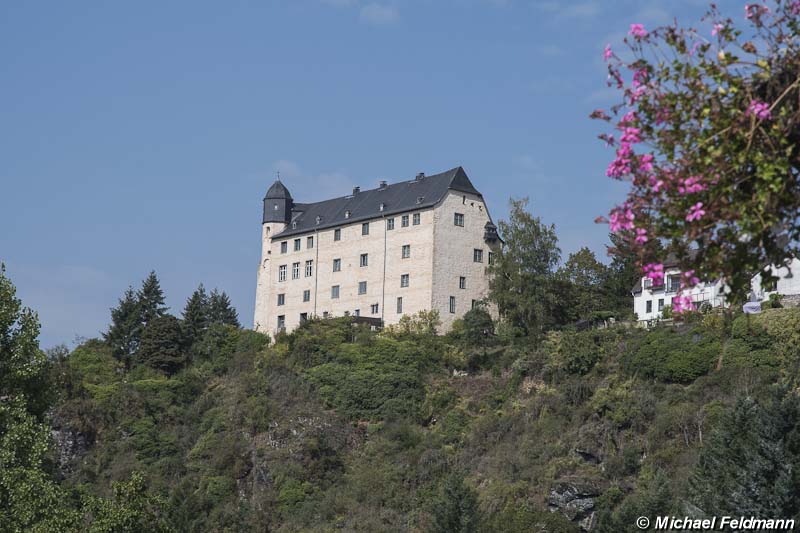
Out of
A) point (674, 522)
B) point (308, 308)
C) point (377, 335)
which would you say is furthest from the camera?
point (308, 308)

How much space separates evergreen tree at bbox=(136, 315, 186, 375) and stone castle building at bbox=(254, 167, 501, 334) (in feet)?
20.1

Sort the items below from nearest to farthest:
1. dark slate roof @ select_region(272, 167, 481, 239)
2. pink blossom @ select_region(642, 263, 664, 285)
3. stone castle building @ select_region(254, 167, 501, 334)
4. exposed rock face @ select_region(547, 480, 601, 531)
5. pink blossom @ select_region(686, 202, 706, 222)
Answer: pink blossom @ select_region(686, 202, 706, 222) → pink blossom @ select_region(642, 263, 664, 285) → exposed rock face @ select_region(547, 480, 601, 531) → stone castle building @ select_region(254, 167, 501, 334) → dark slate roof @ select_region(272, 167, 481, 239)

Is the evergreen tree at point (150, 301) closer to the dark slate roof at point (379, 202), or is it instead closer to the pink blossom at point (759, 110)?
the dark slate roof at point (379, 202)

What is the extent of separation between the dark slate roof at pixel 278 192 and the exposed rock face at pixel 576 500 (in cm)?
4083

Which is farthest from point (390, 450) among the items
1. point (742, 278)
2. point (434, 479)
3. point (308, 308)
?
point (742, 278)

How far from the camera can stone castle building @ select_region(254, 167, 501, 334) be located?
7356cm

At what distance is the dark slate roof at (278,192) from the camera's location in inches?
3351

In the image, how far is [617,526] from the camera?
39.9 metres

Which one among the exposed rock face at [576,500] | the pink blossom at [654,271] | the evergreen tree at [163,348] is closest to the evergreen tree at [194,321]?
the evergreen tree at [163,348]

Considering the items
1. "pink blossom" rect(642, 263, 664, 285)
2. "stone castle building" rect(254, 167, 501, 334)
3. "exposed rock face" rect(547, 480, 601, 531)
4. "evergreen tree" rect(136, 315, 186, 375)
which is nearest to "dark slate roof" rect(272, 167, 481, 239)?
"stone castle building" rect(254, 167, 501, 334)

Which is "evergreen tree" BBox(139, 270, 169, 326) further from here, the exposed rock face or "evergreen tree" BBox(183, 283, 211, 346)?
the exposed rock face

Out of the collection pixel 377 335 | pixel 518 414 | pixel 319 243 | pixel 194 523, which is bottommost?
pixel 194 523

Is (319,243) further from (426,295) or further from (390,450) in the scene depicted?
(390,450)

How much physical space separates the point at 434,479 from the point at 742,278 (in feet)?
150
